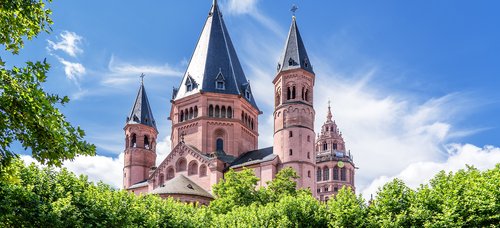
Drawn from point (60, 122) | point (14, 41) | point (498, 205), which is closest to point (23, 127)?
point (60, 122)

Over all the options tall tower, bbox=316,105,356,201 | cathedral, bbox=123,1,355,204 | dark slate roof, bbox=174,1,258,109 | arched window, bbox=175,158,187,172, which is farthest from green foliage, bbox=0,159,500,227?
tall tower, bbox=316,105,356,201

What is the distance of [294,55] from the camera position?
7700 cm

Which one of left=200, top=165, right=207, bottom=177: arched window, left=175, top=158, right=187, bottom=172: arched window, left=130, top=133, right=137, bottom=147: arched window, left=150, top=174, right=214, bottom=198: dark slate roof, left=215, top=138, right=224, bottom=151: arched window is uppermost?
left=130, top=133, right=137, bottom=147: arched window

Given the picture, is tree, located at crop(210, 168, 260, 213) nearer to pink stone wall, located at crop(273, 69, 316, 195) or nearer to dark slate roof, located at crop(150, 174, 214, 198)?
dark slate roof, located at crop(150, 174, 214, 198)

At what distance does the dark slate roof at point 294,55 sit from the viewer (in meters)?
76.4

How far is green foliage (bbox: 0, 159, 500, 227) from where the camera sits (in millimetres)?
28922

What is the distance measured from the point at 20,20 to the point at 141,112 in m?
78.0

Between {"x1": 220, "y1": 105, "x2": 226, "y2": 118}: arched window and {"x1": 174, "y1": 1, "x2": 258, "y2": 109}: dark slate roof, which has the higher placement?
{"x1": 174, "y1": 1, "x2": 258, "y2": 109}: dark slate roof

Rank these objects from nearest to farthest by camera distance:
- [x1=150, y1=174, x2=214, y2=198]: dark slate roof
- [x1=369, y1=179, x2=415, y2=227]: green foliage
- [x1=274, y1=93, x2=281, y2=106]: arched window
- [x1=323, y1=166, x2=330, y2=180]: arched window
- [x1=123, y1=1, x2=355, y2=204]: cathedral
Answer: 1. [x1=369, y1=179, x2=415, y2=227]: green foliage
2. [x1=150, y1=174, x2=214, y2=198]: dark slate roof
3. [x1=123, y1=1, x2=355, y2=204]: cathedral
4. [x1=274, y1=93, x2=281, y2=106]: arched window
5. [x1=323, y1=166, x2=330, y2=180]: arched window

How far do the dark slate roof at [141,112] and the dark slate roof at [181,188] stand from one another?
17586 millimetres

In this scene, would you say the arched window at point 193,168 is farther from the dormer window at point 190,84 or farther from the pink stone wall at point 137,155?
the pink stone wall at point 137,155

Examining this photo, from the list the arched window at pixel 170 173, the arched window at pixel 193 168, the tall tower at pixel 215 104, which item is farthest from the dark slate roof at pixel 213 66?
the arched window at pixel 170 173

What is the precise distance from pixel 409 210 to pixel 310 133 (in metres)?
40.7

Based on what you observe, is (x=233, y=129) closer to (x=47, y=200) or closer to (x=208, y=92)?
(x=208, y=92)
